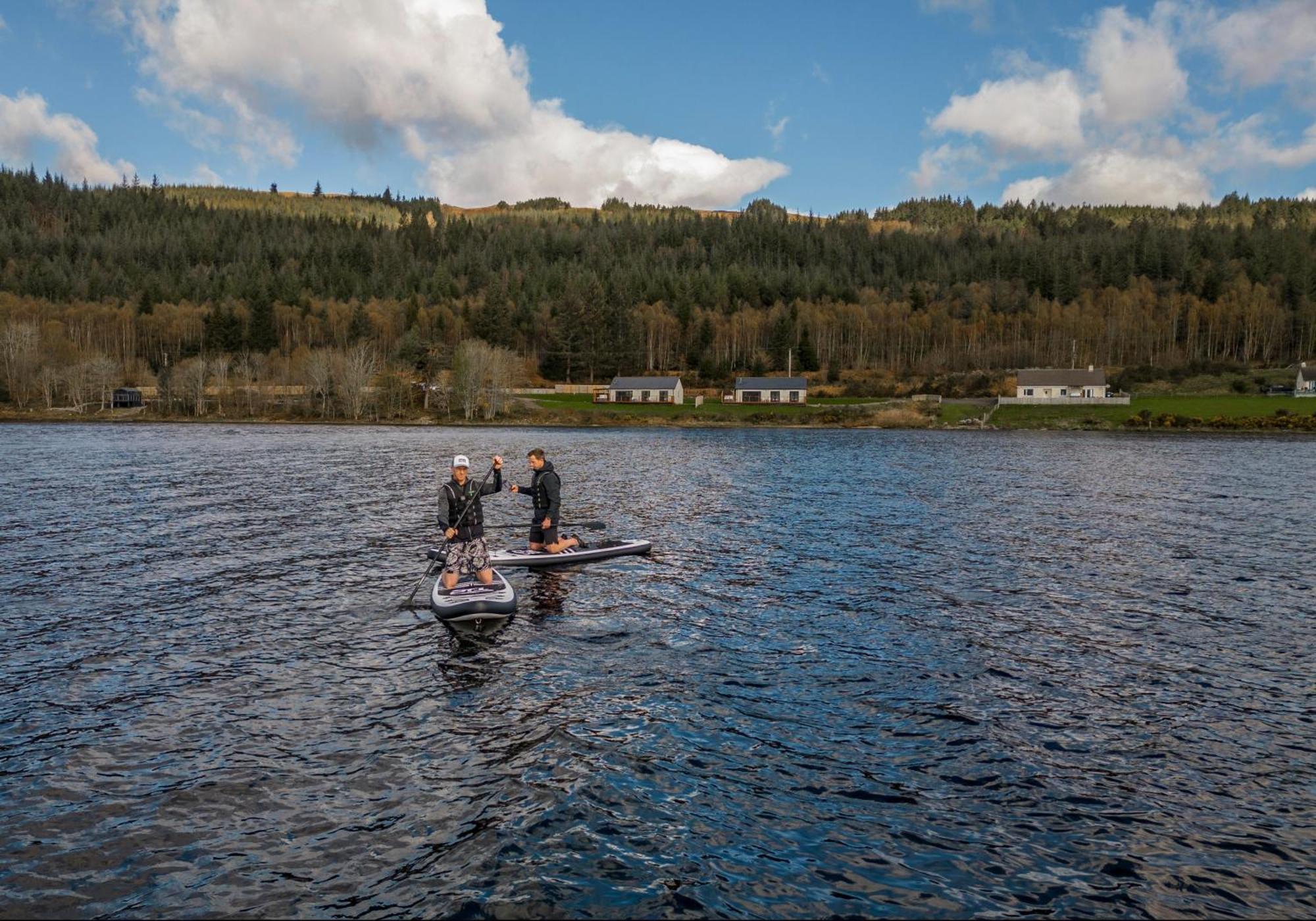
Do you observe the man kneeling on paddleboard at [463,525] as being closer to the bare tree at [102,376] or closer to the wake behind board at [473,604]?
the wake behind board at [473,604]

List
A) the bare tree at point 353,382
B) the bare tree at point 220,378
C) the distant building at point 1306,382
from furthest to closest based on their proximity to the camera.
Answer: the bare tree at point 220,378, the bare tree at point 353,382, the distant building at point 1306,382

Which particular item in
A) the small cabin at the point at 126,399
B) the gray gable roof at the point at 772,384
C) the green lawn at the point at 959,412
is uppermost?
the gray gable roof at the point at 772,384

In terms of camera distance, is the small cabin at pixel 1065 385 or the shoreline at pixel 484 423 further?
the small cabin at pixel 1065 385

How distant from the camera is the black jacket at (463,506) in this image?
67.1 ft

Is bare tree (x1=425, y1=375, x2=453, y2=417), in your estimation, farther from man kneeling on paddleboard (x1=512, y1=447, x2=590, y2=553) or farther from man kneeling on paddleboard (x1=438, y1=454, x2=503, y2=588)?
man kneeling on paddleboard (x1=438, y1=454, x2=503, y2=588)

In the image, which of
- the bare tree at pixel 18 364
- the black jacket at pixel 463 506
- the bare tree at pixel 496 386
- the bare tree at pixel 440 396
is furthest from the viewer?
the bare tree at pixel 440 396

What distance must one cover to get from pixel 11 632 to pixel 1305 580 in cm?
3712

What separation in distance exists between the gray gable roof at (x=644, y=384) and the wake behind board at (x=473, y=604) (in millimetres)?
135374

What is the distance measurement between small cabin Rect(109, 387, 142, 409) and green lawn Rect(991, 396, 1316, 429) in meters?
150

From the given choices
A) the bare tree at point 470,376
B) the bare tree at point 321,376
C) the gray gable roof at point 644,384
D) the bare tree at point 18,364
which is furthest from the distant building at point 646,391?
the bare tree at point 18,364

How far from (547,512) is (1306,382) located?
15414 centimetres

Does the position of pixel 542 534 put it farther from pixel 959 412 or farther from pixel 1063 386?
pixel 1063 386

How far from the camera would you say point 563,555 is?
88.7 ft

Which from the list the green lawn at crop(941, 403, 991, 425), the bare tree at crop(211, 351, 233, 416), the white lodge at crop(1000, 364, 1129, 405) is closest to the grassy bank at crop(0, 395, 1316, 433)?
the green lawn at crop(941, 403, 991, 425)
